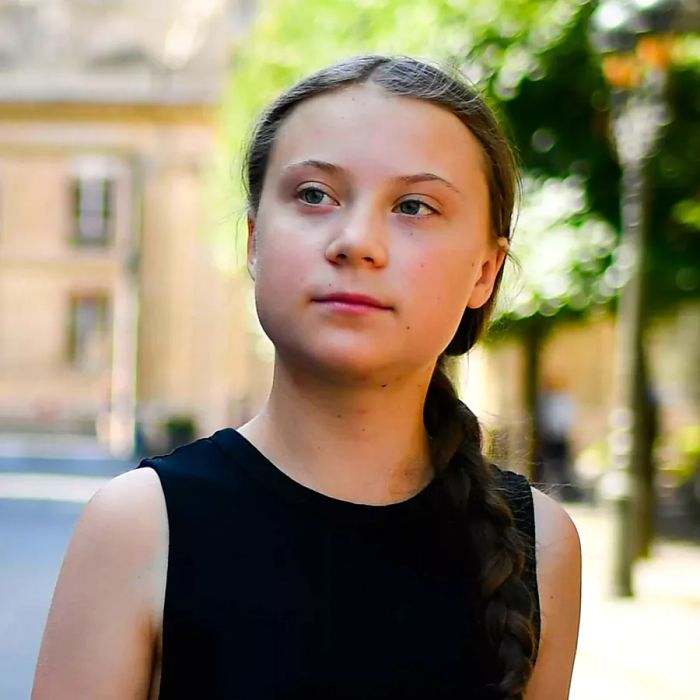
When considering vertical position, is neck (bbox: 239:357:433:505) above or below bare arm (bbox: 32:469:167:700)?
above

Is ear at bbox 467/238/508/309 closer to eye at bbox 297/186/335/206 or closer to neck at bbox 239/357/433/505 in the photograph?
neck at bbox 239/357/433/505

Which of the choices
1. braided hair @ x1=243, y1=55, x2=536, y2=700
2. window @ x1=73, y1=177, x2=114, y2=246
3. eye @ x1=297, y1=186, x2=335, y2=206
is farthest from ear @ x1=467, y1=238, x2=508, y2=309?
window @ x1=73, y1=177, x2=114, y2=246

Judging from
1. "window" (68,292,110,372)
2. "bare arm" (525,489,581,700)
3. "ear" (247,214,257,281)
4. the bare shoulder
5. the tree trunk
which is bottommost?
"window" (68,292,110,372)

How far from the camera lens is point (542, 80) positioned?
12422 mm

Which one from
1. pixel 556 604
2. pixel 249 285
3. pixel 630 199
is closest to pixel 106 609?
pixel 556 604

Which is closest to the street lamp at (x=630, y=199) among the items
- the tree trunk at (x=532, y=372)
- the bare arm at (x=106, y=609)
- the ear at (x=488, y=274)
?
the tree trunk at (x=532, y=372)

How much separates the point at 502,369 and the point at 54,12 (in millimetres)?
17654

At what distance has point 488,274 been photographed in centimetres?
166

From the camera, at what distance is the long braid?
1.50 m

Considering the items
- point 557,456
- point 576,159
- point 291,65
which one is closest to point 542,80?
point 576,159

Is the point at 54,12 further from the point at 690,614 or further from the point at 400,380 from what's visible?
the point at 400,380

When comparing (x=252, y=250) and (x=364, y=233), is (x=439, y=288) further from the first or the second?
(x=252, y=250)

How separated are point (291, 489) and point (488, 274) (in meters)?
0.39

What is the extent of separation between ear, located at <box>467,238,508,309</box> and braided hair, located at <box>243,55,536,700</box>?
0.02m
